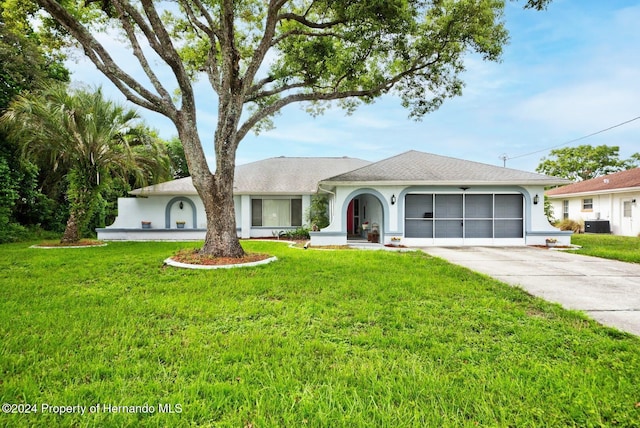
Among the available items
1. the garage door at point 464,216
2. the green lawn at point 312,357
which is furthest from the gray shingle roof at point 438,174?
the green lawn at point 312,357

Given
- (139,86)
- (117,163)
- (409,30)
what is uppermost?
(409,30)

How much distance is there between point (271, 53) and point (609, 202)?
22846 mm

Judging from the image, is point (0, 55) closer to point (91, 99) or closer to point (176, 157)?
point (91, 99)

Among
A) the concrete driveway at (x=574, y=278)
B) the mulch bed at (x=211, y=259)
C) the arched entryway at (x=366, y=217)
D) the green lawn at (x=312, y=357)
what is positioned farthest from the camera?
the arched entryway at (x=366, y=217)

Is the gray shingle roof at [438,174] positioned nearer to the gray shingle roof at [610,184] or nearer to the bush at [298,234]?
the bush at [298,234]

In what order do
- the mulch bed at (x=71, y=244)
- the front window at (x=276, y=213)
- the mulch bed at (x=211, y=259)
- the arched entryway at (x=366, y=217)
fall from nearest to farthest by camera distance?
the mulch bed at (x=211, y=259), the mulch bed at (x=71, y=244), the arched entryway at (x=366, y=217), the front window at (x=276, y=213)

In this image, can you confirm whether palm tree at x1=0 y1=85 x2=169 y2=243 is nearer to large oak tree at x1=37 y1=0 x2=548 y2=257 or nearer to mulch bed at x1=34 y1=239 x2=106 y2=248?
mulch bed at x1=34 y1=239 x2=106 y2=248

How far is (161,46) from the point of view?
8930 mm

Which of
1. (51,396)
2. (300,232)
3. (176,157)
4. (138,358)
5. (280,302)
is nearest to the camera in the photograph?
(51,396)

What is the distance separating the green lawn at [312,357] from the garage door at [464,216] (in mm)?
7817

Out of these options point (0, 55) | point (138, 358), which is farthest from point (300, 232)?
point (0, 55)

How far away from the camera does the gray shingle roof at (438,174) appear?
13062mm

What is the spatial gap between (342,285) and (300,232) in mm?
10425

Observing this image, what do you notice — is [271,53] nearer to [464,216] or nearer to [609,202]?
[464,216]
